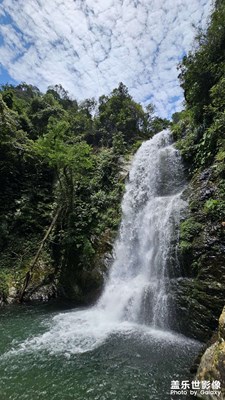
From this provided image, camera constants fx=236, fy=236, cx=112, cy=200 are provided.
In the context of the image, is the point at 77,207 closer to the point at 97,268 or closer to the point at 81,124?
the point at 97,268

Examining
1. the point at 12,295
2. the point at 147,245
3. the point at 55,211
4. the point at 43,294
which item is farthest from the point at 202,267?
the point at 55,211

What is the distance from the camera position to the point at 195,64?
34.9 feet

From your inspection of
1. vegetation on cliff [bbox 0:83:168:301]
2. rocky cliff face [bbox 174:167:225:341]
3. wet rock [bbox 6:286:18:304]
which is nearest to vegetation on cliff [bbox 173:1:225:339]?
rocky cliff face [bbox 174:167:225:341]

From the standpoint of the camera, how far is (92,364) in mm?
5594

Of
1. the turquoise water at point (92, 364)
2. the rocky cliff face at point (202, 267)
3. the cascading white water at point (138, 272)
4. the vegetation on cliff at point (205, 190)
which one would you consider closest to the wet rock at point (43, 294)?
the cascading white water at point (138, 272)

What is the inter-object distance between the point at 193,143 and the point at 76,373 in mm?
Answer: 10404

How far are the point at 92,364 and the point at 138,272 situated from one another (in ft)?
14.0

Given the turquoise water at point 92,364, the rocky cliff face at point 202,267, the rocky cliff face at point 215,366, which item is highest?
the rocky cliff face at point 202,267

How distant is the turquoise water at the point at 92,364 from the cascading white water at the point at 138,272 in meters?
0.20

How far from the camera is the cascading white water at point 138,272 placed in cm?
728

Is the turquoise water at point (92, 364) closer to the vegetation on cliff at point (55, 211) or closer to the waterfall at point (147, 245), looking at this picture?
the waterfall at point (147, 245)

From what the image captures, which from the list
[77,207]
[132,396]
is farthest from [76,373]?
[77,207]

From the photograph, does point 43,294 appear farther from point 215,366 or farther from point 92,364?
point 215,366

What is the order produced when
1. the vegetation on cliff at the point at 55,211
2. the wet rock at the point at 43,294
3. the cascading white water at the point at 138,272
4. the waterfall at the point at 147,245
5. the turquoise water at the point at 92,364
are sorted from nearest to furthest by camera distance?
the turquoise water at the point at 92,364 < the cascading white water at the point at 138,272 < the waterfall at the point at 147,245 < the wet rock at the point at 43,294 < the vegetation on cliff at the point at 55,211
